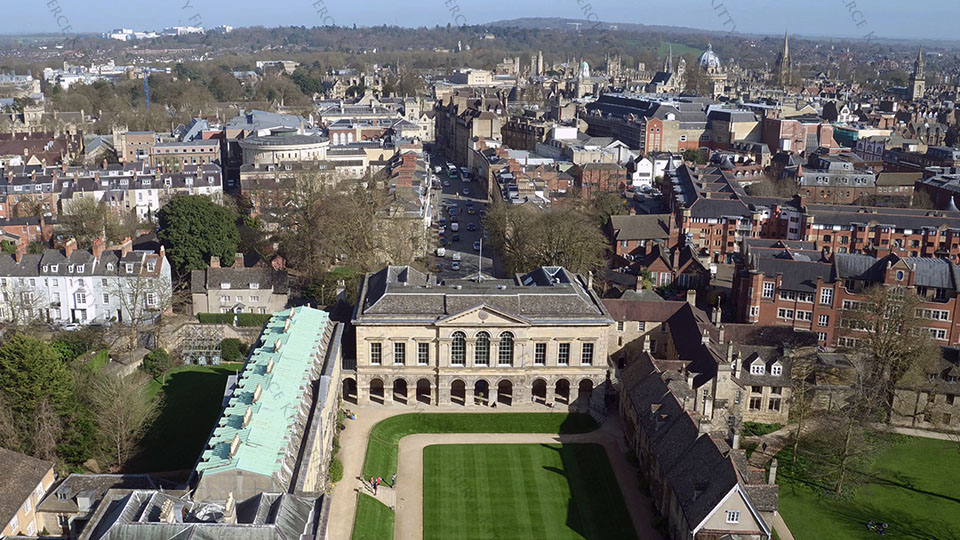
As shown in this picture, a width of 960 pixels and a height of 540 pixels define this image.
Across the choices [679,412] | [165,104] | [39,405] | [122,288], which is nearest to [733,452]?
[679,412]

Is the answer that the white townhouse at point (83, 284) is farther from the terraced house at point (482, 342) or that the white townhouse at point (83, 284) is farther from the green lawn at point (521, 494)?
the green lawn at point (521, 494)

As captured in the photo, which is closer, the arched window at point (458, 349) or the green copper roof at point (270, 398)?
the green copper roof at point (270, 398)

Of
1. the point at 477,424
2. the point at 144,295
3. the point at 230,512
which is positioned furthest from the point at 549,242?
the point at 230,512

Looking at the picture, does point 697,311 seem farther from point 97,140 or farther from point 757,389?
point 97,140

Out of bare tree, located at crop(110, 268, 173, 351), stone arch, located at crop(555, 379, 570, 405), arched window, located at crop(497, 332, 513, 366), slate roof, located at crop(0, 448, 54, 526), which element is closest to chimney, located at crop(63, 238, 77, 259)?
bare tree, located at crop(110, 268, 173, 351)

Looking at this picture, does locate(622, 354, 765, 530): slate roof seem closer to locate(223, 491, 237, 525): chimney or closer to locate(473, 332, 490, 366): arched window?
locate(473, 332, 490, 366): arched window

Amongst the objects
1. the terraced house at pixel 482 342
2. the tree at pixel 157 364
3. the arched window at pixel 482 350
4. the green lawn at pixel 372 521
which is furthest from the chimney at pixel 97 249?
the green lawn at pixel 372 521
